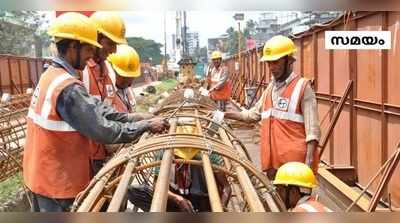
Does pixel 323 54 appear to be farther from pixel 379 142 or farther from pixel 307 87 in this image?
pixel 307 87

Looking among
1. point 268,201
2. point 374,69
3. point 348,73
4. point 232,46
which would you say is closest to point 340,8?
point 268,201

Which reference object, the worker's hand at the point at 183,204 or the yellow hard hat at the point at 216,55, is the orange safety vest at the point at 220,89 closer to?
the yellow hard hat at the point at 216,55

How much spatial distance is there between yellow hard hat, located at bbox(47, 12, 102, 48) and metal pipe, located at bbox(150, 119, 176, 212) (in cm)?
56

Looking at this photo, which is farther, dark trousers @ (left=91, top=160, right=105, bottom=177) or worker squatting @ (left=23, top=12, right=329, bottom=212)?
dark trousers @ (left=91, top=160, right=105, bottom=177)

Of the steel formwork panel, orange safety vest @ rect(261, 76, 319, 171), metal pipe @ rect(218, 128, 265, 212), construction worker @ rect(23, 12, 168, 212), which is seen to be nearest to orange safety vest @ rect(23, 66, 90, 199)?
construction worker @ rect(23, 12, 168, 212)

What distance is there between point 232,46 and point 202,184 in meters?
8.92

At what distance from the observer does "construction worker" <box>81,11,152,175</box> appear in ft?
9.07

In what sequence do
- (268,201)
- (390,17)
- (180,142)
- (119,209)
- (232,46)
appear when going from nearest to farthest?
(119,209) → (268,201) → (180,142) → (390,17) → (232,46)

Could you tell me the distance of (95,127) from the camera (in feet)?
6.83

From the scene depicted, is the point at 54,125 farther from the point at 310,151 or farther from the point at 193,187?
the point at 310,151

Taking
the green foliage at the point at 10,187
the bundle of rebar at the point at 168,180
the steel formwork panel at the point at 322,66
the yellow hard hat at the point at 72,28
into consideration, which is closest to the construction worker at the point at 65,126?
the yellow hard hat at the point at 72,28

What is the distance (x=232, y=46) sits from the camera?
37.2 ft

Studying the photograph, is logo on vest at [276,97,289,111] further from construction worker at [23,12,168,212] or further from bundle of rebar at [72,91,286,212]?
construction worker at [23,12,168,212]

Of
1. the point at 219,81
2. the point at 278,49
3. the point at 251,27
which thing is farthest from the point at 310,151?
the point at 219,81
